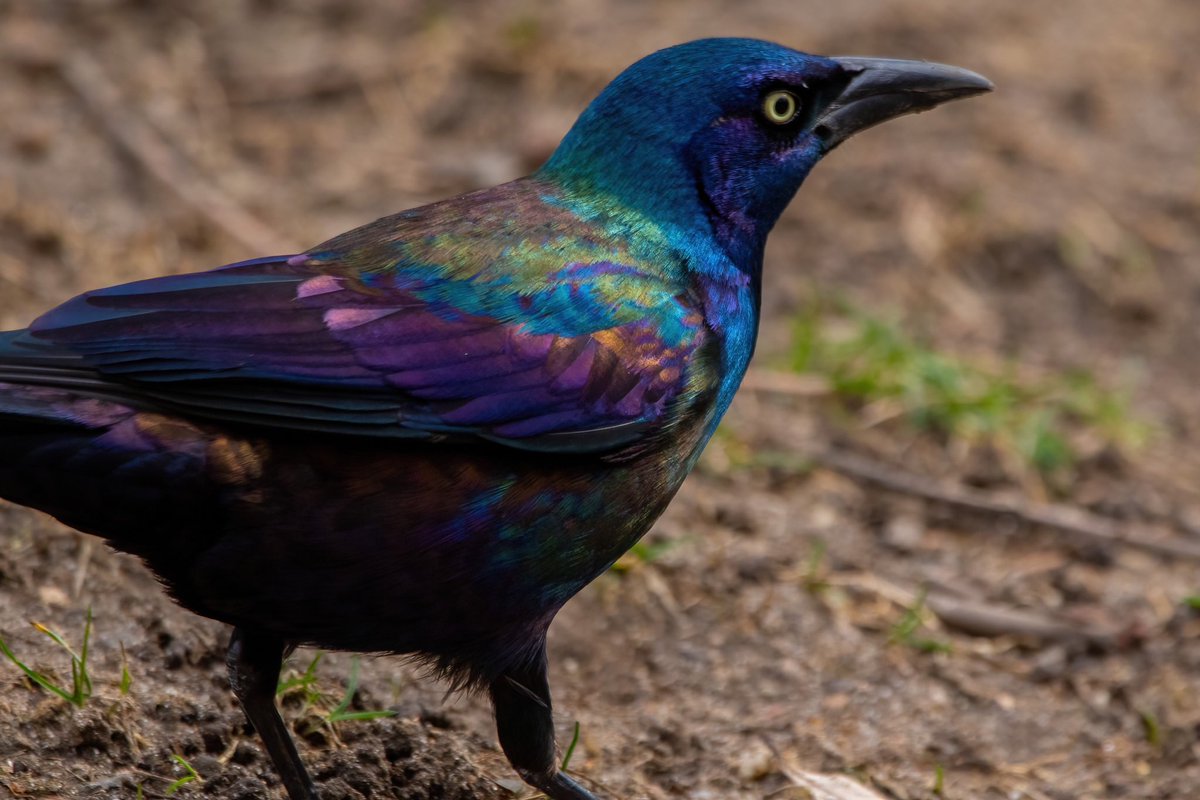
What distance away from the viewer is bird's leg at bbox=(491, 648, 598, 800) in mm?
3385

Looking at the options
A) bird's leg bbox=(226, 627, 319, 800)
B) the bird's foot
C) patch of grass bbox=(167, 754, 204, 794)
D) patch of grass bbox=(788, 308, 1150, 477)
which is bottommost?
the bird's foot

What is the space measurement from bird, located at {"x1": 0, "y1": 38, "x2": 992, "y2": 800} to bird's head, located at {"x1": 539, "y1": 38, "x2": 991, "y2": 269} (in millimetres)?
71

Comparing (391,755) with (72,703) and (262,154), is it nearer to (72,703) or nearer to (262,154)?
(72,703)

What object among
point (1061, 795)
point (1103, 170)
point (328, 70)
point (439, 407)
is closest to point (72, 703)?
point (439, 407)

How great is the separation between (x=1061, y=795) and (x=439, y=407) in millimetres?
1941

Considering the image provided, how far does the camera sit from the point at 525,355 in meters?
3.19

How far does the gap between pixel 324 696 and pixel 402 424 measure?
969 millimetres

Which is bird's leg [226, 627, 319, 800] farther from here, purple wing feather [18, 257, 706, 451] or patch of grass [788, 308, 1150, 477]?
patch of grass [788, 308, 1150, 477]

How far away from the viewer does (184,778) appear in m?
3.22

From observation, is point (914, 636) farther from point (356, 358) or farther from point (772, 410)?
point (356, 358)

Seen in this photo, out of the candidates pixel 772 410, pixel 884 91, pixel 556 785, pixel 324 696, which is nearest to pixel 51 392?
pixel 324 696

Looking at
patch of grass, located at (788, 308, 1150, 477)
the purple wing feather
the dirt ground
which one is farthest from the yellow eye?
patch of grass, located at (788, 308, 1150, 477)

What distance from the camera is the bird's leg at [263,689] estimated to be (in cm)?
329

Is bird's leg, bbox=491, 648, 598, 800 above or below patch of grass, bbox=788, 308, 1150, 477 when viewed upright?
below
